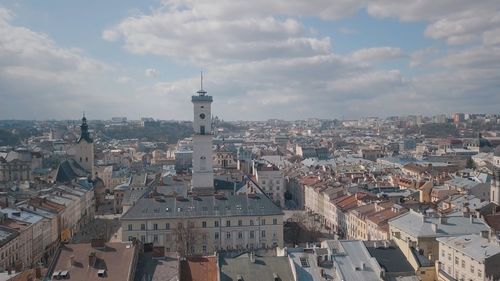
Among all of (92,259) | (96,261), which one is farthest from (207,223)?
(92,259)

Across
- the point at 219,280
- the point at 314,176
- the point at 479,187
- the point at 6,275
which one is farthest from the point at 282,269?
the point at 314,176

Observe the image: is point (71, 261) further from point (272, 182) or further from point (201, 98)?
point (272, 182)

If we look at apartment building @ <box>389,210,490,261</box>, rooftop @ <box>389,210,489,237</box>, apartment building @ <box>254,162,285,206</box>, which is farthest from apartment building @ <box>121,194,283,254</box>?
apartment building @ <box>254,162,285,206</box>

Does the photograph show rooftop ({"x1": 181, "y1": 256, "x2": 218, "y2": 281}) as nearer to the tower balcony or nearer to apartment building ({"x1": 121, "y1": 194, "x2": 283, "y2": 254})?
apartment building ({"x1": 121, "y1": 194, "x2": 283, "y2": 254})

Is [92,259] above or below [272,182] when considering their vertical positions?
above

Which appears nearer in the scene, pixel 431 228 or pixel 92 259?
pixel 92 259

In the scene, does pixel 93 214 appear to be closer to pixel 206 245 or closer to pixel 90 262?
pixel 206 245
